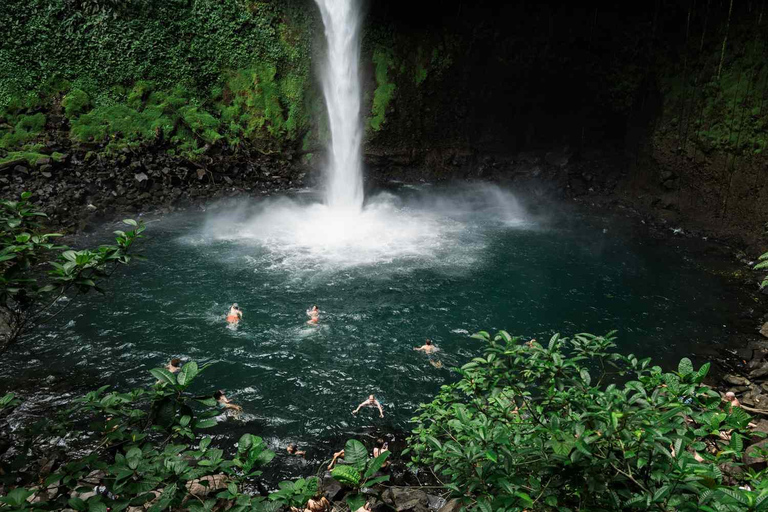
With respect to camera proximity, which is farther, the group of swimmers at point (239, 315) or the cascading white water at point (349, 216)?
the cascading white water at point (349, 216)

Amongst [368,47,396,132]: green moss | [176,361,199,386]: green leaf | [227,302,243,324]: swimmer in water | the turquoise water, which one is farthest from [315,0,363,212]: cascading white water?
[176,361,199,386]: green leaf

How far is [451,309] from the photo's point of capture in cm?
1209

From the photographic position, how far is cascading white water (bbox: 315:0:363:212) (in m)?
21.0

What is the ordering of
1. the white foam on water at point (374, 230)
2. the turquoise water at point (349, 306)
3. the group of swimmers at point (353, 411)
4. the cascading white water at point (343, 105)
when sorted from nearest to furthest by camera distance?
the group of swimmers at point (353, 411)
the turquoise water at point (349, 306)
the white foam on water at point (374, 230)
the cascading white water at point (343, 105)

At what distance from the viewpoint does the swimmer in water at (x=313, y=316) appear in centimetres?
1133

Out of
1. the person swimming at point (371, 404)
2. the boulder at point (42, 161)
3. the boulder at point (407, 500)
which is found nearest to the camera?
the boulder at point (407, 500)

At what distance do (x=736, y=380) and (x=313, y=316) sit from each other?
8.99 m

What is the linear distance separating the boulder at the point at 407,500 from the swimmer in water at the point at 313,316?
5.69 meters

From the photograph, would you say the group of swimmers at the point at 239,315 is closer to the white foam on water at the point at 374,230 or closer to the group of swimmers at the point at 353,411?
the group of swimmers at the point at 353,411

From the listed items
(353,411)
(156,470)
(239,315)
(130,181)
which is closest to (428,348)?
(353,411)

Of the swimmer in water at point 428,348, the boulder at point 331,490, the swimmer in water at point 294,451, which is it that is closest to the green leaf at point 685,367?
the boulder at point 331,490

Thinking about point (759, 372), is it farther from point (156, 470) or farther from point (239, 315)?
point (239, 315)

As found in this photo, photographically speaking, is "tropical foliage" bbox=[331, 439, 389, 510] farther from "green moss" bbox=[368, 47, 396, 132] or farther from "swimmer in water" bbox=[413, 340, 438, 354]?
"green moss" bbox=[368, 47, 396, 132]

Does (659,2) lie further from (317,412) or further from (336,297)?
(317,412)
